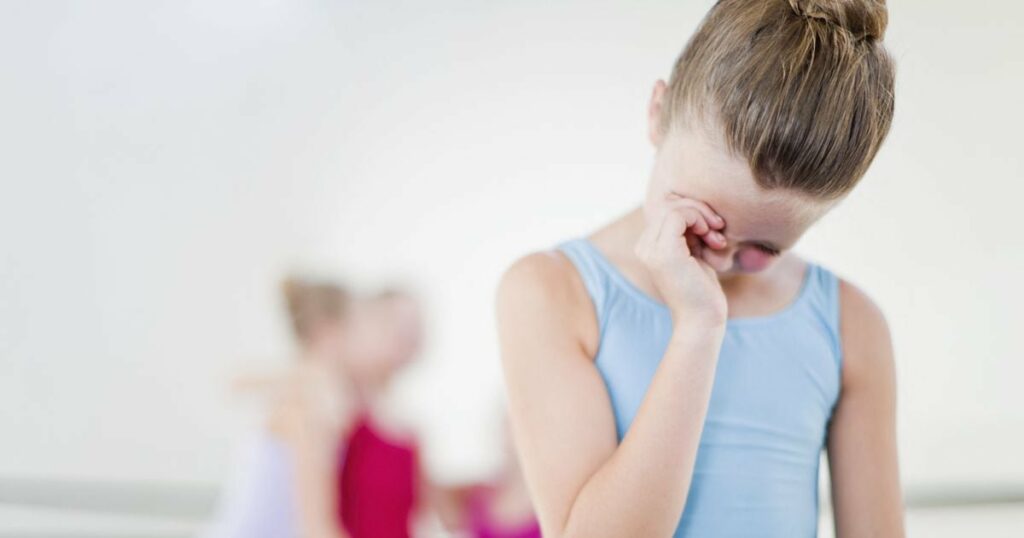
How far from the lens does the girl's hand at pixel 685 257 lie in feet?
2.31

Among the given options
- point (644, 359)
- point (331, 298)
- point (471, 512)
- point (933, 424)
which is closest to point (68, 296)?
point (331, 298)

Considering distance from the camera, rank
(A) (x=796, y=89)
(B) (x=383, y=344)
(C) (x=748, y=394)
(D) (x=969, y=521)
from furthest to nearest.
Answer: (D) (x=969, y=521), (B) (x=383, y=344), (C) (x=748, y=394), (A) (x=796, y=89)

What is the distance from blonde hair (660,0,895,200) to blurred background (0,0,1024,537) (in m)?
2.32

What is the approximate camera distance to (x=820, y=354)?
0.81 m

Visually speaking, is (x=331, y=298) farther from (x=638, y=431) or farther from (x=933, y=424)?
(x=638, y=431)

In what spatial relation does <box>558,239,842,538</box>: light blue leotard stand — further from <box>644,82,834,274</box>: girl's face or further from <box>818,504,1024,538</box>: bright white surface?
<box>818,504,1024,538</box>: bright white surface

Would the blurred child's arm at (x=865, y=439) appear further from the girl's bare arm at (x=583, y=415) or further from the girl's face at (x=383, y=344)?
the girl's face at (x=383, y=344)

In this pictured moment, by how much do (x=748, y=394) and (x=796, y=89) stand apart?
224 millimetres

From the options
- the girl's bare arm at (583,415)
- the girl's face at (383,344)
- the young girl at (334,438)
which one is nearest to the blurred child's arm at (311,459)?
the young girl at (334,438)

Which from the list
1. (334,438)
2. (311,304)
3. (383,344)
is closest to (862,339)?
(334,438)

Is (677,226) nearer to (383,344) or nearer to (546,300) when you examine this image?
(546,300)

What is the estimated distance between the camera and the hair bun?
714mm

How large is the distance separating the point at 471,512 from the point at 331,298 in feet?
2.23

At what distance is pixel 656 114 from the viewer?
2.49 ft
